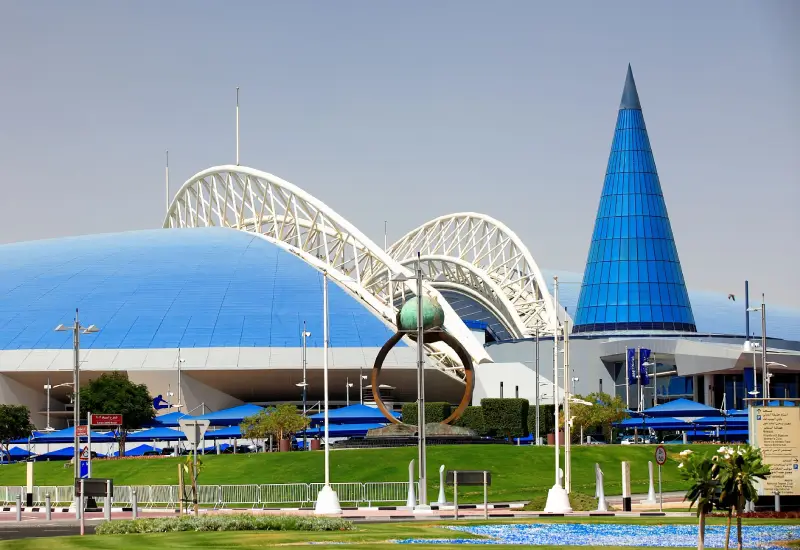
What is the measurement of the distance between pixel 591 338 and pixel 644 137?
80.9 feet

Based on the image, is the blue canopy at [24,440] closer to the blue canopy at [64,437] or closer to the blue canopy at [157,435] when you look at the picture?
the blue canopy at [64,437]

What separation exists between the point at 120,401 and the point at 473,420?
84.8ft

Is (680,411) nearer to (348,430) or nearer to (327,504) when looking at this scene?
(348,430)

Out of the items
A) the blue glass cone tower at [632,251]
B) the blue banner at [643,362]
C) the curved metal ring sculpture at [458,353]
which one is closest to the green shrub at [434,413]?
the curved metal ring sculpture at [458,353]

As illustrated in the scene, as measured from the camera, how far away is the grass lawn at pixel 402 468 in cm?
6397

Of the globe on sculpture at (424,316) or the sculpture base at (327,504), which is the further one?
the globe on sculpture at (424,316)

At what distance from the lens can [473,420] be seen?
8831 cm

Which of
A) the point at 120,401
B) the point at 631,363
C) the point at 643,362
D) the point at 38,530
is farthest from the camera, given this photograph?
the point at 631,363

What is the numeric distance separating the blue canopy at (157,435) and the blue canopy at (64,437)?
12.9 ft

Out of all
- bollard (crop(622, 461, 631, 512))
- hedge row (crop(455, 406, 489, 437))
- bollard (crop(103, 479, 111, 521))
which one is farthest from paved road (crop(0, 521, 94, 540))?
hedge row (crop(455, 406, 489, 437))

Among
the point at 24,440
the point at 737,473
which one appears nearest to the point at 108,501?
the point at 737,473

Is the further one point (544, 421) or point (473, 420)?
point (544, 421)

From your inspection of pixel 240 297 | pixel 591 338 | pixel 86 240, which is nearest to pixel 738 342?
pixel 591 338

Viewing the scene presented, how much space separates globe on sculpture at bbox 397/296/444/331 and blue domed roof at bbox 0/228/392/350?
33.3m
